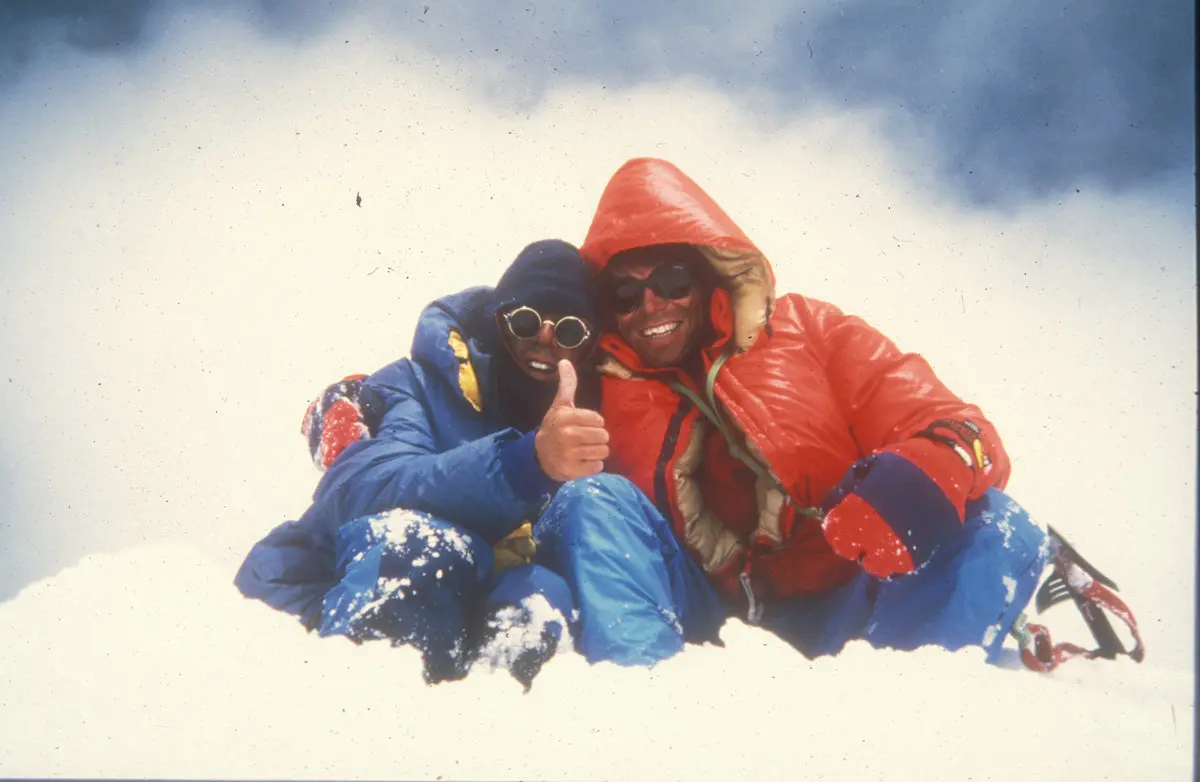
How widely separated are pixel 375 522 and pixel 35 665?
1.63ft

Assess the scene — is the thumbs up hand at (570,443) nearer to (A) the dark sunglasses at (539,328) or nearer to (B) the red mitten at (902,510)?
(A) the dark sunglasses at (539,328)

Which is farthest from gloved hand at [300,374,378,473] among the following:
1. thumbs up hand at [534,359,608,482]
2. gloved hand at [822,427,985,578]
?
gloved hand at [822,427,985,578]

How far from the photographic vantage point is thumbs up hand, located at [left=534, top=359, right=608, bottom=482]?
1178mm

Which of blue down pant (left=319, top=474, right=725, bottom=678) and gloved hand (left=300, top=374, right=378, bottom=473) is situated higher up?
gloved hand (left=300, top=374, right=378, bottom=473)

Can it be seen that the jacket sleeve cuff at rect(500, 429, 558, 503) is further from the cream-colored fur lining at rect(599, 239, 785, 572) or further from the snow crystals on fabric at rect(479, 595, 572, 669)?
the cream-colored fur lining at rect(599, 239, 785, 572)

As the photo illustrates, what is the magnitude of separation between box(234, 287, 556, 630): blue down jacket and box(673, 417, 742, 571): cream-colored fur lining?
1.07ft

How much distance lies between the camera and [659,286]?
1.60 m

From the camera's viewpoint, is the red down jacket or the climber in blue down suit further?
the red down jacket

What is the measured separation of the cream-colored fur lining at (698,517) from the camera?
1493mm

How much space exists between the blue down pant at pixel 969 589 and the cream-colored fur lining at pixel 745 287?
1.95ft

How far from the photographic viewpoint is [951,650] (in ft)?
3.88

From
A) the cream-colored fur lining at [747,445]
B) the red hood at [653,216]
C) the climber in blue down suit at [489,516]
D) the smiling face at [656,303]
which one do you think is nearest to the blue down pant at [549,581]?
the climber in blue down suit at [489,516]

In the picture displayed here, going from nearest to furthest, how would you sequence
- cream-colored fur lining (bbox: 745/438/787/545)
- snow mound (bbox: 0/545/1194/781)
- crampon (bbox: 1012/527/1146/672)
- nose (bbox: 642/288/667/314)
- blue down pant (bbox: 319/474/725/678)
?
1. snow mound (bbox: 0/545/1194/781)
2. blue down pant (bbox: 319/474/725/678)
3. crampon (bbox: 1012/527/1146/672)
4. cream-colored fur lining (bbox: 745/438/787/545)
5. nose (bbox: 642/288/667/314)

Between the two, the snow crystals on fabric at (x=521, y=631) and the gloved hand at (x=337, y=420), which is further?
the gloved hand at (x=337, y=420)
